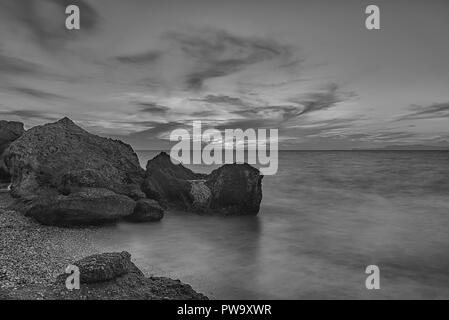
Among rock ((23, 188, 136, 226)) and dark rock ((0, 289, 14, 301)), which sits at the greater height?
rock ((23, 188, 136, 226))

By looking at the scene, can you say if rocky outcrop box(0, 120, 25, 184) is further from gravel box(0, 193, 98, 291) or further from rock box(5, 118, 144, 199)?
gravel box(0, 193, 98, 291)

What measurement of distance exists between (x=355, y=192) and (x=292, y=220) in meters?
13.3

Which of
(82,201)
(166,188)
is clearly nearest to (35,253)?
(82,201)

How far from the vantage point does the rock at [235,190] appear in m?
16.5

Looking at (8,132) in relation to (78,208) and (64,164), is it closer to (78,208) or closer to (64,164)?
(64,164)

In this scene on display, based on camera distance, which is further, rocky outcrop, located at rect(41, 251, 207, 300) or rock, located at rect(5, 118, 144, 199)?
rock, located at rect(5, 118, 144, 199)

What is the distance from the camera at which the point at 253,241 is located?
12.7 meters

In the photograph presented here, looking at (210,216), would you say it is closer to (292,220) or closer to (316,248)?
(292,220)

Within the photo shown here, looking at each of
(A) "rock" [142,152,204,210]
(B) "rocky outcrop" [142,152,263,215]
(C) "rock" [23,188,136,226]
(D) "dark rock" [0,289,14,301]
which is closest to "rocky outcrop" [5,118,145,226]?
(C) "rock" [23,188,136,226]

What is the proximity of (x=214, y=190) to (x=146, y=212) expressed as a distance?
4204 millimetres

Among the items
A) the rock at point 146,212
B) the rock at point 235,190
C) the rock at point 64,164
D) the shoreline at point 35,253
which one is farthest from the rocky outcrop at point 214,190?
the shoreline at point 35,253

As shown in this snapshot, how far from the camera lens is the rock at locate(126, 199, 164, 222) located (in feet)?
45.2

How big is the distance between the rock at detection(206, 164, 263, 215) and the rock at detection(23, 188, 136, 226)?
18.0 feet

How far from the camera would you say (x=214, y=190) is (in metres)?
17.0
